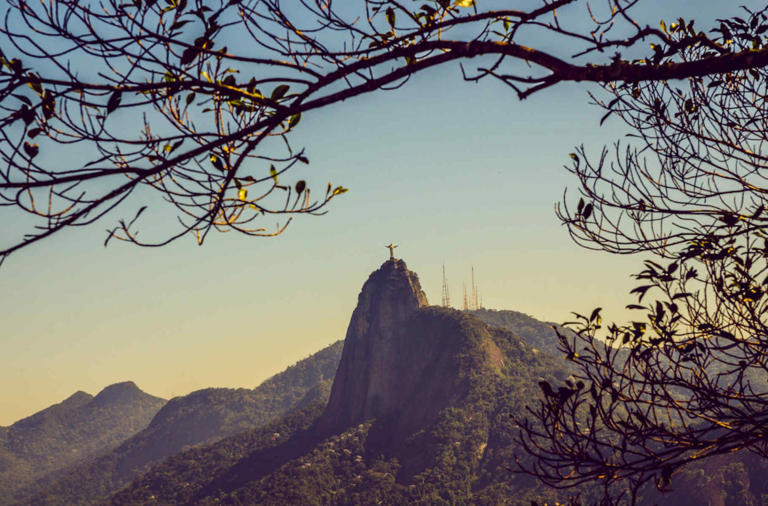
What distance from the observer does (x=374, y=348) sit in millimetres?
107500

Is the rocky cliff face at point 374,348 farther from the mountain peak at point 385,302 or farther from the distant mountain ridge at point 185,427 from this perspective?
the distant mountain ridge at point 185,427

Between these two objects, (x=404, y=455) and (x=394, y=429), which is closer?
(x=404, y=455)

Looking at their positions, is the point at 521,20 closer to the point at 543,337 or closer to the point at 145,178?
the point at 145,178

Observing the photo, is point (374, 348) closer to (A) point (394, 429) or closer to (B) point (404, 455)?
(A) point (394, 429)

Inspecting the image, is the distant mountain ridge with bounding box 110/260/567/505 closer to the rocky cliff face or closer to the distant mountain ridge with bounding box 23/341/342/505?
the rocky cliff face

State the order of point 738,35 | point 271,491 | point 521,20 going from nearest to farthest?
1. point 521,20
2. point 738,35
3. point 271,491

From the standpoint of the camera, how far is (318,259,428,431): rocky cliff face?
342ft

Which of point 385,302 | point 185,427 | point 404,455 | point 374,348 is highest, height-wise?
point 385,302

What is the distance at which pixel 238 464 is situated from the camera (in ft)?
328

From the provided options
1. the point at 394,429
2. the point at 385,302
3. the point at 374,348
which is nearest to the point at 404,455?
the point at 394,429

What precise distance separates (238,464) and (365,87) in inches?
4129

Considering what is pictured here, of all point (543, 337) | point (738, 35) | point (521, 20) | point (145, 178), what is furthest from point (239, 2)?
point (543, 337)

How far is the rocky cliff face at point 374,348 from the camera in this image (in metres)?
104

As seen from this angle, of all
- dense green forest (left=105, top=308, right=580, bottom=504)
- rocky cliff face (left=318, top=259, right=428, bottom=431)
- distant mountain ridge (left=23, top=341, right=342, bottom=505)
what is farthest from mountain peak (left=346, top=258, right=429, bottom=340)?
distant mountain ridge (left=23, top=341, right=342, bottom=505)
